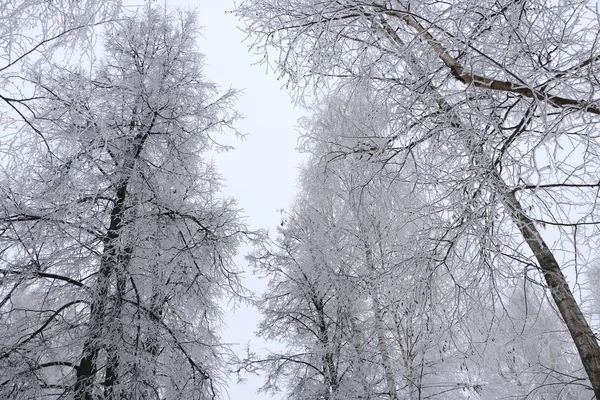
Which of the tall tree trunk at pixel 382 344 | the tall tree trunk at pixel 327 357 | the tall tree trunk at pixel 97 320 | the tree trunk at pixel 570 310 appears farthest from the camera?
the tall tree trunk at pixel 327 357

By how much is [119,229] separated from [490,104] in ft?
12.6

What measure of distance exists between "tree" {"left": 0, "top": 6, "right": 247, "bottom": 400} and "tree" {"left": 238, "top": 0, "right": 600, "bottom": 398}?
2058 millimetres

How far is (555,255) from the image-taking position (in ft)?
8.71

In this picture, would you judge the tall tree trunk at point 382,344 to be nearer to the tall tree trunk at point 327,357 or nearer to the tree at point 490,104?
the tall tree trunk at point 327,357

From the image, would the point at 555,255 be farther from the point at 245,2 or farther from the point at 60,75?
the point at 60,75

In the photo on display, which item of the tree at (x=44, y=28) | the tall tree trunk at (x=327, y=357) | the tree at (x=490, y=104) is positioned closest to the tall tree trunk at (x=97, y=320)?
the tree at (x=44, y=28)

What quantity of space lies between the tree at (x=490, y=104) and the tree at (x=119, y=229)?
2.06 m

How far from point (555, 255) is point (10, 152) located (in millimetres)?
3922

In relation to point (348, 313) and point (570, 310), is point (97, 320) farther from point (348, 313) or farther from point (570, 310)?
point (570, 310)

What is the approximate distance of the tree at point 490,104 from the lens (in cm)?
184

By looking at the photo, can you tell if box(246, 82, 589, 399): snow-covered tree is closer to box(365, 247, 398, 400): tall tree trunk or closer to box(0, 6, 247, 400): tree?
box(365, 247, 398, 400): tall tree trunk

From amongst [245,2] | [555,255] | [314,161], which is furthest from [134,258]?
[314,161]

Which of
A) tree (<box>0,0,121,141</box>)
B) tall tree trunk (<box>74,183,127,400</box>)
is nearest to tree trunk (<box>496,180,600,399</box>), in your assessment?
tree (<box>0,0,121,141</box>)

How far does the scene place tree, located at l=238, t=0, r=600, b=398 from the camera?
184 cm
